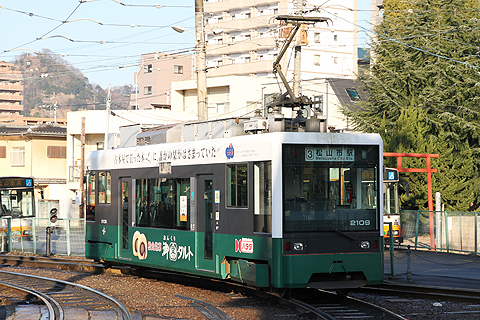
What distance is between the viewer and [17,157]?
56.9 m

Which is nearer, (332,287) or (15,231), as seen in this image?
(332,287)

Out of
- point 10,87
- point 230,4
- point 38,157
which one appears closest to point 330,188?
point 38,157

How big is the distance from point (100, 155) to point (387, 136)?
17290 millimetres

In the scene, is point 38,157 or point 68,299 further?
point 38,157

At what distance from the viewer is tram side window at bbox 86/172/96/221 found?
58.2ft

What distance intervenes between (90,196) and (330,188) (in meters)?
8.46

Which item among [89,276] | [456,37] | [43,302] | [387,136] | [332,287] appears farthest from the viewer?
[456,37]

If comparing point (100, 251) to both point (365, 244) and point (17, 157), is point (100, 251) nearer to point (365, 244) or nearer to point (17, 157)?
point (365, 244)

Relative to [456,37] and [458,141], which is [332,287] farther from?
[456,37]

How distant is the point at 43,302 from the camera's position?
13.0 meters

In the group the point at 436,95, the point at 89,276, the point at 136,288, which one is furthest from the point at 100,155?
the point at 436,95

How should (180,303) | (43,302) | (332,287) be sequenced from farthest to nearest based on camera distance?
1. (43,302)
2. (180,303)
3. (332,287)

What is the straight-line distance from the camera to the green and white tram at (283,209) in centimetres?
1109

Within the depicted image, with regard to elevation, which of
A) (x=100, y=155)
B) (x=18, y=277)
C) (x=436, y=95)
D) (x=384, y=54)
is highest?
(x=384, y=54)
